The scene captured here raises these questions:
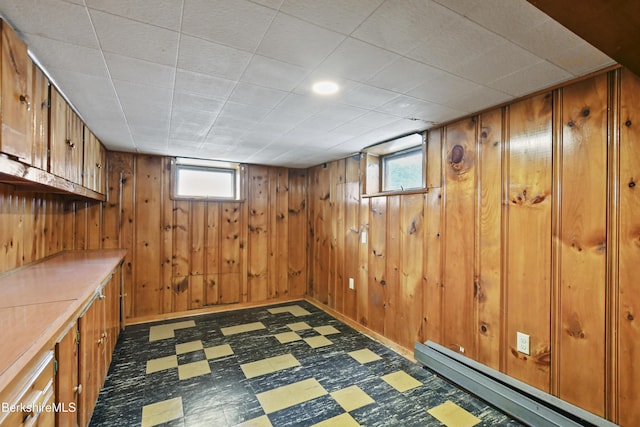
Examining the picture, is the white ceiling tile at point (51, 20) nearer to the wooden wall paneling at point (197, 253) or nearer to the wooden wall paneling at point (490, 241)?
the wooden wall paneling at point (490, 241)

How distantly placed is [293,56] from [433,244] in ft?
6.61

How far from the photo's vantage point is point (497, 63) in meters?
1.56

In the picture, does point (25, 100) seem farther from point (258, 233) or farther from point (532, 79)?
point (258, 233)

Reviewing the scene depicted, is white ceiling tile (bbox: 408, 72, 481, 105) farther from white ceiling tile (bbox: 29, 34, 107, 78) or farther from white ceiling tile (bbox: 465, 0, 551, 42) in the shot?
white ceiling tile (bbox: 29, 34, 107, 78)

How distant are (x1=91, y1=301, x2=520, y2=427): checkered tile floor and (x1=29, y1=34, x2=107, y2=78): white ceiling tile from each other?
2.19 metres

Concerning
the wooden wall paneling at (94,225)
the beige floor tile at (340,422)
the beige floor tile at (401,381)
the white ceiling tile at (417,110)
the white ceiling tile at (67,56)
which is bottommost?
the beige floor tile at (401,381)

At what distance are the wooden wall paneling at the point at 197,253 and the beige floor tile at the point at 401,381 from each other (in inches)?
115

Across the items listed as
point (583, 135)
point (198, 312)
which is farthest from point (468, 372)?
point (198, 312)

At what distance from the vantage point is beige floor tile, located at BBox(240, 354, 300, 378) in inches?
104

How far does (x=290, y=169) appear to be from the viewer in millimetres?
5016

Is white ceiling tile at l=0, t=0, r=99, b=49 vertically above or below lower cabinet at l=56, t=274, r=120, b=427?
above

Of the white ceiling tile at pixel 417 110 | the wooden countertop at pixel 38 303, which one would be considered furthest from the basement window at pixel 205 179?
the white ceiling tile at pixel 417 110

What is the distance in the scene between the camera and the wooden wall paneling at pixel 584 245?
1.67 metres

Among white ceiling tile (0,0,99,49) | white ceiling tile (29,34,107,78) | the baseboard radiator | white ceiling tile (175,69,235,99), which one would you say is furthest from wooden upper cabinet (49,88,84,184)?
the baseboard radiator
